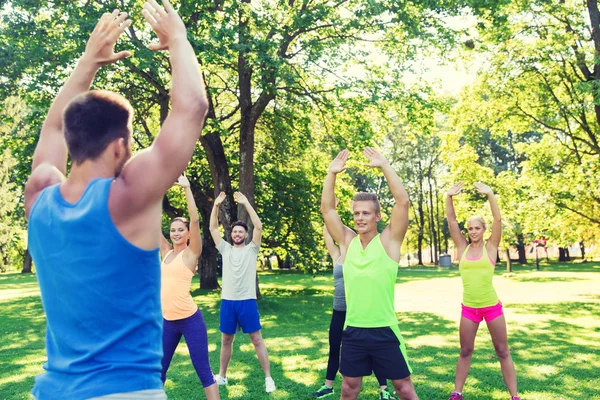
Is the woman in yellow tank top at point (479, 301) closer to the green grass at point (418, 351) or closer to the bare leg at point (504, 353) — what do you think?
the bare leg at point (504, 353)

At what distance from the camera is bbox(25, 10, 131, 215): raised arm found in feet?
7.76

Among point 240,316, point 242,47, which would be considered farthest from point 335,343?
point 242,47

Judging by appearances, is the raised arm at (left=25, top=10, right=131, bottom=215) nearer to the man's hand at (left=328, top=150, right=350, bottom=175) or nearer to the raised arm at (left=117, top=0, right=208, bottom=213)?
the raised arm at (left=117, top=0, right=208, bottom=213)

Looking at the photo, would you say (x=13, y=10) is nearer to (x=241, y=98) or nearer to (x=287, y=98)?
(x=241, y=98)

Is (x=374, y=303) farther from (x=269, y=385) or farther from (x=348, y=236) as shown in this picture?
(x=269, y=385)

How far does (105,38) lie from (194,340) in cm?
425

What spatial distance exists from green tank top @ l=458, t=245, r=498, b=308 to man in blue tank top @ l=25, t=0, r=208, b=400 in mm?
5440

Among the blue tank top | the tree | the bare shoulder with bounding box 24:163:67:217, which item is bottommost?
the blue tank top

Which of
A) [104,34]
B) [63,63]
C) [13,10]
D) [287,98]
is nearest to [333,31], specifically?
[287,98]

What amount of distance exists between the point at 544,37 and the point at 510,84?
1902mm

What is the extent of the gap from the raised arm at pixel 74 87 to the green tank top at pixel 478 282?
5551 millimetres

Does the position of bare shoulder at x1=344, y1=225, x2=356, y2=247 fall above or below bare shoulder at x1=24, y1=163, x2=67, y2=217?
below

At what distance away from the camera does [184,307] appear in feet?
19.9

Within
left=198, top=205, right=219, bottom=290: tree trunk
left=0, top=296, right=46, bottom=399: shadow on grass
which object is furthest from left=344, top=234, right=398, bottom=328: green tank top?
left=198, top=205, right=219, bottom=290: tree trunk
